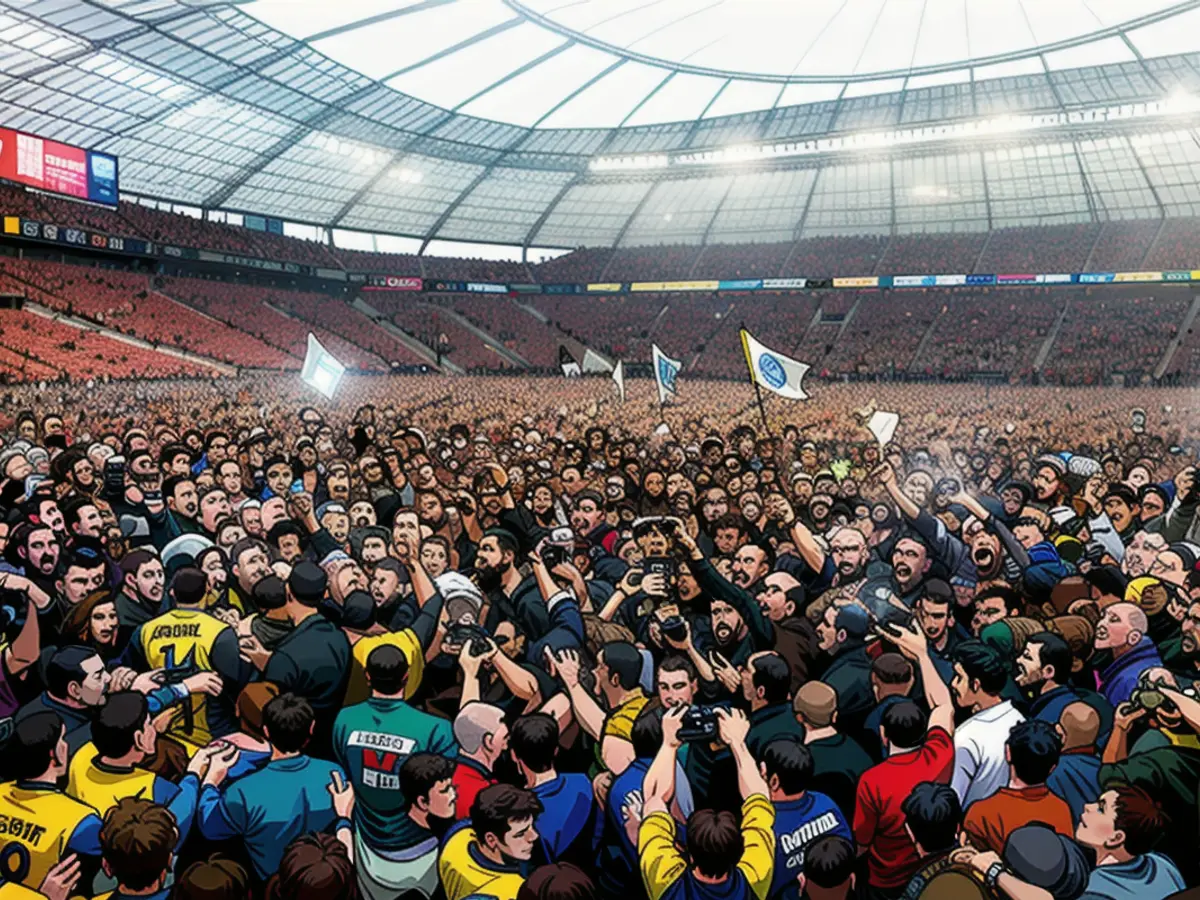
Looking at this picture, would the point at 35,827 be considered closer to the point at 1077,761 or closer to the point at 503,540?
the point at 503,540

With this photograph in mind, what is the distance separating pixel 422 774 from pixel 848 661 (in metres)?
2.11

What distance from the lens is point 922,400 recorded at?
32469mm

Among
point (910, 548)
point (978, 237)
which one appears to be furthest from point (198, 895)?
point (978, 237)

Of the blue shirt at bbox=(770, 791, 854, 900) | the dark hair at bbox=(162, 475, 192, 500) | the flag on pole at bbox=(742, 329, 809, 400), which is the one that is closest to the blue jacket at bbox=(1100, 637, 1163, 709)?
the blue shirt at bbox=(770, 791, 854, 900)

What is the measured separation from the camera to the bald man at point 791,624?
449 cm

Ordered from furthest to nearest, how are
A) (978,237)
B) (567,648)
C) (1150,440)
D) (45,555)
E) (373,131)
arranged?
(978,237)
(373,131)
(1150,440)
(45,555)
(567,648)

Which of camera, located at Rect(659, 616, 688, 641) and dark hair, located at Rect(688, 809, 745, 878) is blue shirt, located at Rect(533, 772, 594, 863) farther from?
camera, located at Rect(659, 616, 688, 641)

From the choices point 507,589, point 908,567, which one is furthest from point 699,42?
point 507,589

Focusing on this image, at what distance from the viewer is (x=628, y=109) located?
44.2m

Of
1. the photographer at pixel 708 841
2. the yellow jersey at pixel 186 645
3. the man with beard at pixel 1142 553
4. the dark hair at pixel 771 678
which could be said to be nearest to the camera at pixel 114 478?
the yellow jersey at pixel 186 645

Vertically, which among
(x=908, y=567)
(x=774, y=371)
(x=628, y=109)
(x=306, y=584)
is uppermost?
(x=306, y=584)

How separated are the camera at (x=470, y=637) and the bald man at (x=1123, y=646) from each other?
10.00 ft

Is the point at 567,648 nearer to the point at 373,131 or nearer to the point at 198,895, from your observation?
the point at 198,895

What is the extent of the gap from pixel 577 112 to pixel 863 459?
36.3m
